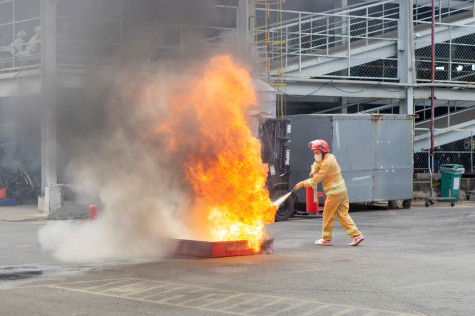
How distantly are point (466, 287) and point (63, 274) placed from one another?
496 cm

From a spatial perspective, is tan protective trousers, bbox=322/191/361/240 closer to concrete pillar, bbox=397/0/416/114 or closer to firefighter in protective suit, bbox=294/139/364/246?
firefighter in protective suit, bbox=294/139/364/246

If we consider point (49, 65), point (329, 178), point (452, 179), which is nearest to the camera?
point (329, 178)

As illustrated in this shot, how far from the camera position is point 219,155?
35.3ft

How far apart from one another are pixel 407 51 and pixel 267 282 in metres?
17.8

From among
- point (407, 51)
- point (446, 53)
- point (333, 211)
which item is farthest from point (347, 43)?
point (333, 211)

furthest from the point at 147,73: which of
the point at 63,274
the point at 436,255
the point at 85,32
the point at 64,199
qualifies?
the point at 64,199

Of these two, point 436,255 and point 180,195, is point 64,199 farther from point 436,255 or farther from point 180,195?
point 436,255

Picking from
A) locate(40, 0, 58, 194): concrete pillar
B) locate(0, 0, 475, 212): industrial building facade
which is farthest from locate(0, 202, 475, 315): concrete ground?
locate(0, 0, 475, 212): industrial building facade

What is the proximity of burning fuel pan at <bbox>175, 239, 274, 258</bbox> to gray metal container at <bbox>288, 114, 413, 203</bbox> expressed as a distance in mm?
8292

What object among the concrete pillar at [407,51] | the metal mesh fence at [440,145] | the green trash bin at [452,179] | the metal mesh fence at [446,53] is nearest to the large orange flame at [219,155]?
the green trash bin at [452,179]

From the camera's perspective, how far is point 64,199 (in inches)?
751

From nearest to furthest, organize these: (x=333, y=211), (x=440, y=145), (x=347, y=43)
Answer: (x=333, y=211) < (x=347, y=43) < (x=440, y=145)

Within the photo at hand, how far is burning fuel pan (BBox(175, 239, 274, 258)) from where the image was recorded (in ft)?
34.2

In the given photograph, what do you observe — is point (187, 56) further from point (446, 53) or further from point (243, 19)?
point (446, 53)
